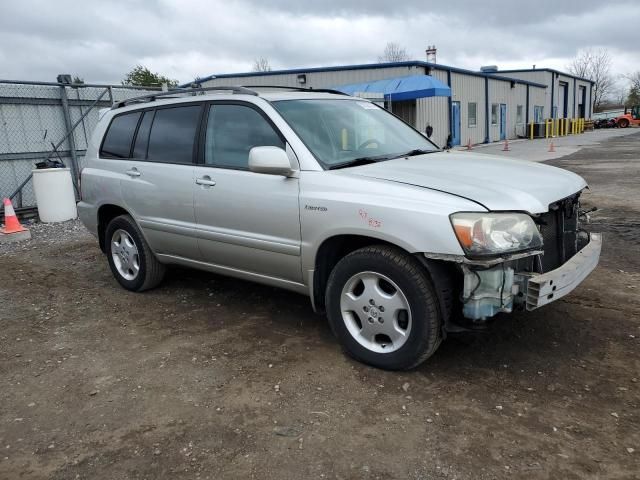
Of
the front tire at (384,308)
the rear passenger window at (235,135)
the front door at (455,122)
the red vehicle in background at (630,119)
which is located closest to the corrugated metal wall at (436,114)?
the front door at (455,122)

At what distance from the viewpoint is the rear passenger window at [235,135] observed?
13.0 ft

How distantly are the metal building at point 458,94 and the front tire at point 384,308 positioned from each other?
16243 mm

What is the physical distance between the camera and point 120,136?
524 cm

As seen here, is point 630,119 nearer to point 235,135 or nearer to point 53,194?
point 53,194

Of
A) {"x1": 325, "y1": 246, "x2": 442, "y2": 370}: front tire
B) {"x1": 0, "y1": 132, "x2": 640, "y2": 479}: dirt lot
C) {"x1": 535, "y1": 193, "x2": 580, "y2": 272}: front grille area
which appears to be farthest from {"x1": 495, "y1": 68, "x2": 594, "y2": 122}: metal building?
{"x1": 325, "y1": 246, "x2": 442, "y2": 370}: front tire

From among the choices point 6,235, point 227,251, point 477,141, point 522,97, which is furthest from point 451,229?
point 522,97

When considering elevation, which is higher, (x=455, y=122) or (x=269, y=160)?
(x=455, y=122)

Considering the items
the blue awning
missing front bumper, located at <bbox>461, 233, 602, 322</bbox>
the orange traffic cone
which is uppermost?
the blue awning

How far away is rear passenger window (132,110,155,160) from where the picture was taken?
4938mm

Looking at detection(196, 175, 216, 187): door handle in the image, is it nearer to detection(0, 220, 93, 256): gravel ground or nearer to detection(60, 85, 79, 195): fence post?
detection(0, 220, 93, 256): gravel ground

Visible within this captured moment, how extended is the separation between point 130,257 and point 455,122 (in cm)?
2598

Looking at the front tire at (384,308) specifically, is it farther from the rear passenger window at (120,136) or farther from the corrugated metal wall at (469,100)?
the corrugated metal wall at (469,100)

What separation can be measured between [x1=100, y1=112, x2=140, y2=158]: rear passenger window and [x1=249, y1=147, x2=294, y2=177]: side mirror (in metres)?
2.07

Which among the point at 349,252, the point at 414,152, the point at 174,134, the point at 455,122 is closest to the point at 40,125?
the point at 174,134
